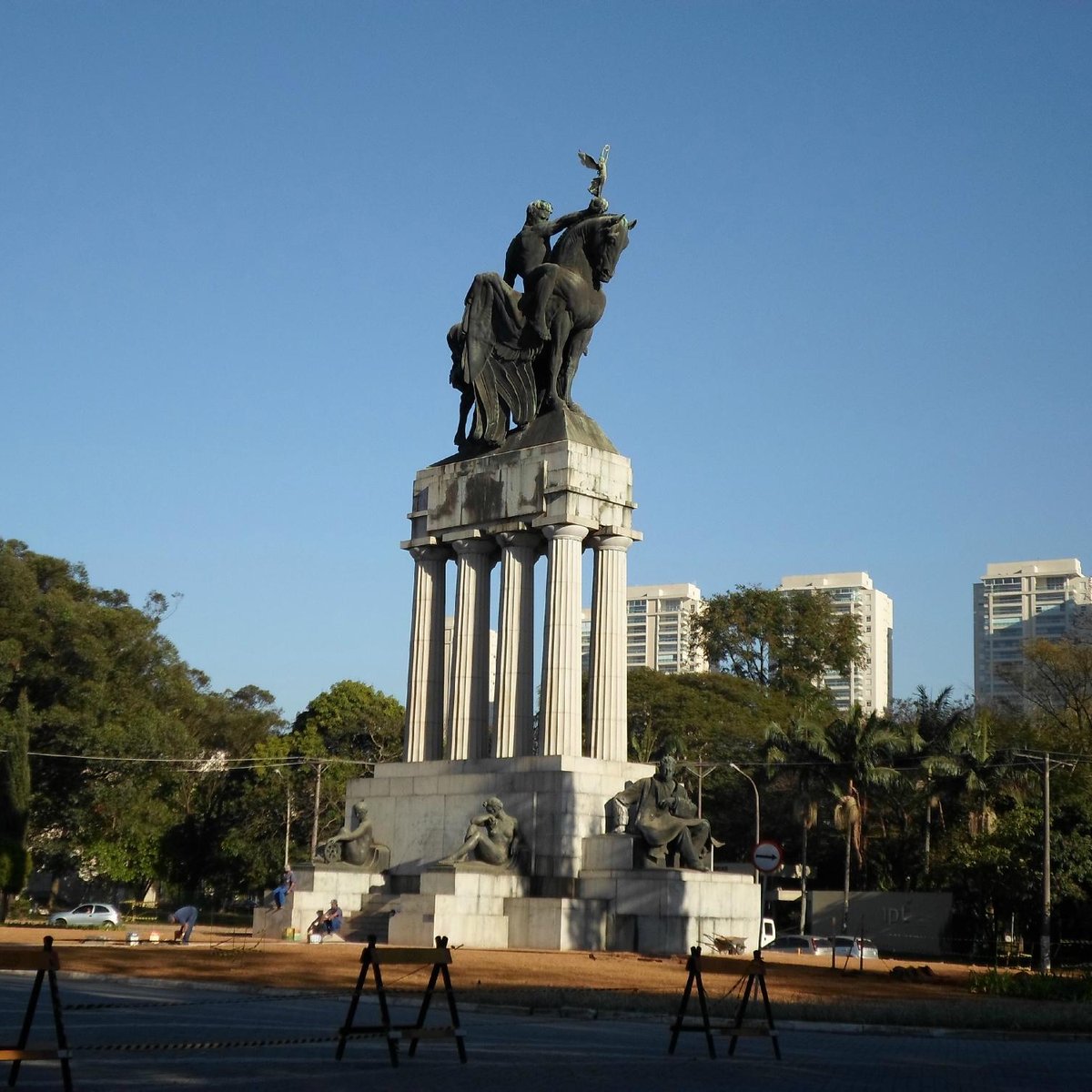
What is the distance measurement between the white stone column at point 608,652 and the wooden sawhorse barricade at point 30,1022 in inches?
966

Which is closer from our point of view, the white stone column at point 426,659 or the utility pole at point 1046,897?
the white stone column at point 426,659

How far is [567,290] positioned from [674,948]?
16.3 m

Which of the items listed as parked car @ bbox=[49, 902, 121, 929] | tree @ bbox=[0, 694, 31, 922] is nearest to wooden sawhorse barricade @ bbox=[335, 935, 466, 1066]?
tree @ bbox=[0, 694, 31, 922]

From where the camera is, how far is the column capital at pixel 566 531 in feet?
121

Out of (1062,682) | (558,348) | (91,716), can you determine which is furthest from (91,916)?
(1062,682)

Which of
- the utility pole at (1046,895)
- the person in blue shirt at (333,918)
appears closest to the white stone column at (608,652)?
the person in blue shirt at (333,918)

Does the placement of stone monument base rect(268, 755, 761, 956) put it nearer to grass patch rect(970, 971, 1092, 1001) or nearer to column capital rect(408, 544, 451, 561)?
column capital rect(408, 544, 451, 561)

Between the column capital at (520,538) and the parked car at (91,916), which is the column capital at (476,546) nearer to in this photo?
the column capital at (520,538)

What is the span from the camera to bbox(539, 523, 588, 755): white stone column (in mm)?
35906

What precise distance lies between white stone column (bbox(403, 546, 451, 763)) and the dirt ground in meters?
6.83

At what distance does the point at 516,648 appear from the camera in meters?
37.4

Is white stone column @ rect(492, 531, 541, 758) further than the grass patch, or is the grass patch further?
white stone column @ rect(492, 531, 541, 758)

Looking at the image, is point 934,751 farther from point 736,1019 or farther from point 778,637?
point 736,1019

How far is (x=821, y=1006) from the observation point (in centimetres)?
2123
